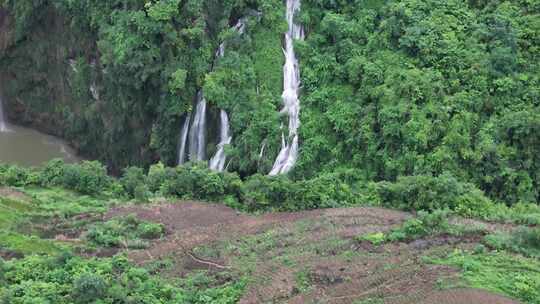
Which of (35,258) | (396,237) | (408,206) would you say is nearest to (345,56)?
(408,206)

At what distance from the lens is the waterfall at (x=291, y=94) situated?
25.0 meters

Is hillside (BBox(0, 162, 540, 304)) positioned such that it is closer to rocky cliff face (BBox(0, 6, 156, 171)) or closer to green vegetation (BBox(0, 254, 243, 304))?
green vegetation (BBox(0, 254, 243, 304))

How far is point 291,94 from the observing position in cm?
2614

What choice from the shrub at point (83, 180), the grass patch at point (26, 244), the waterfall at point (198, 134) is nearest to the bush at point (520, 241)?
the grass patch at point (26, 244)

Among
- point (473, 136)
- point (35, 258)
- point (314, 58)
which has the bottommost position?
point (35, 258)

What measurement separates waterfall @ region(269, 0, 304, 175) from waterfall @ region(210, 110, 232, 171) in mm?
1681

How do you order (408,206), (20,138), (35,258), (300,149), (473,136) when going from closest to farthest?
(35,258) < (408,206) < (473,136) < (300,149) < (20,138)

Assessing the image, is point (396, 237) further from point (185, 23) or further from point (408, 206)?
point (185, 23)

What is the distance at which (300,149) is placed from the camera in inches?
979

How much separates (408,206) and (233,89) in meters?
7.38

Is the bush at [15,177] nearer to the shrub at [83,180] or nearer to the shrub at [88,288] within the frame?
the shrub at [83,180]

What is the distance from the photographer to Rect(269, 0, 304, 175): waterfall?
2505 cm

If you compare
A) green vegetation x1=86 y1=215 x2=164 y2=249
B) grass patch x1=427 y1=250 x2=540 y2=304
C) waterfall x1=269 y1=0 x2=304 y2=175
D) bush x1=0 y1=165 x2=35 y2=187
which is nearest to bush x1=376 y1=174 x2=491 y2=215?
grass patch x1=427 y1=250 x2=540 y2=304

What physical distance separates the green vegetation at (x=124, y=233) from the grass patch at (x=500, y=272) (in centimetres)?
676
